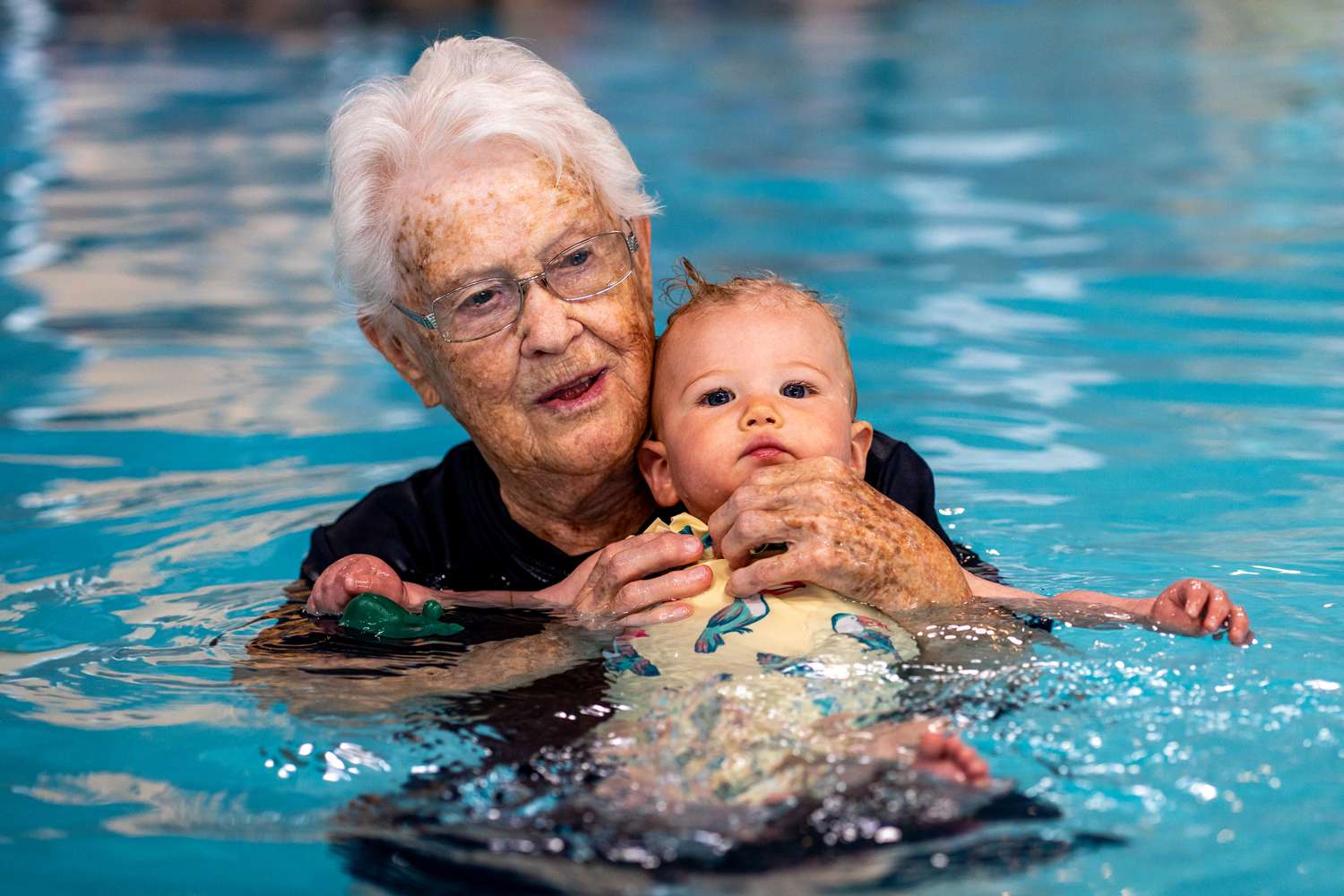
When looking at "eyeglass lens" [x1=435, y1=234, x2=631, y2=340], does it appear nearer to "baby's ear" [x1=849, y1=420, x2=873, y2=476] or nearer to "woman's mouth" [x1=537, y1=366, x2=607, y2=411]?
"woman's mouth" [x1=537, y1=366, x2=607, y2=411]

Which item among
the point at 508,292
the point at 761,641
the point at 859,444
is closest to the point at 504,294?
the point at 508,292

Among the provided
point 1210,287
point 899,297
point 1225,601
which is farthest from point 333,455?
point 1210,287

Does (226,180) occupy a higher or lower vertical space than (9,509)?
higher

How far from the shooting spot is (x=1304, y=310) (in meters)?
6.29

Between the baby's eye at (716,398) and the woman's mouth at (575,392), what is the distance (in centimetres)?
24

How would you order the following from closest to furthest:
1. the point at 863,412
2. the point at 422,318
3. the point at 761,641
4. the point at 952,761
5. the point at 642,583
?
the point at 952,761
the point at 761,641
the point at 642,583
the point at 422,318
the point at 863,412

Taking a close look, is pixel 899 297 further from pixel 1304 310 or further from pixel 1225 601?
pixel 1225 601

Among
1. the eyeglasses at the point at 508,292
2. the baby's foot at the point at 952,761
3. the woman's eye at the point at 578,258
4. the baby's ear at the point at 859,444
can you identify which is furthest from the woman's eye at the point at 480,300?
the baby's foot at the point at 952,761

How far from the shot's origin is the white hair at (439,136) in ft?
10.8

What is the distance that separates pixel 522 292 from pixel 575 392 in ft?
0.76

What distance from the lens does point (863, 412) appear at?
17.9 feet

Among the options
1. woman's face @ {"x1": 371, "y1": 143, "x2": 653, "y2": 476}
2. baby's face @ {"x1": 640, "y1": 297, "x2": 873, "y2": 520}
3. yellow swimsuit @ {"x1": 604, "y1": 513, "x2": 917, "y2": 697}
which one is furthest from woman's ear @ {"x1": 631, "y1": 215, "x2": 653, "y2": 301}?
yellow swimsuit @ {"x1": 604, "y1": 513, "x2": 917, "y2": 697}

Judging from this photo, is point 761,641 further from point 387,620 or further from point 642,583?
point 387,620

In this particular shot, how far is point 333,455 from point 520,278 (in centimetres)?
228
